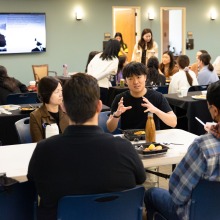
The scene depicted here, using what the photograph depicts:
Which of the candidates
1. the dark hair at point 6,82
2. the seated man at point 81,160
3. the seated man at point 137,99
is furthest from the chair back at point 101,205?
the dark hair at point 6,82

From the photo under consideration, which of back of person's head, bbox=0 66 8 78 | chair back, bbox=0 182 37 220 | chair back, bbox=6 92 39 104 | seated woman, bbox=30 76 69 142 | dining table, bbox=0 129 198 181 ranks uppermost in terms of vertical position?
back of person's head, bbox=0 66 8 78

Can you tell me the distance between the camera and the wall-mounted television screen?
29.4 feet

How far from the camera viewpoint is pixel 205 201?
2.04 m

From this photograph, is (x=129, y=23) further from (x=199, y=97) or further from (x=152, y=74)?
(x=199, y=97)

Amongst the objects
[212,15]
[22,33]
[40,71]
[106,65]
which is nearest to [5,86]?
[106,65]

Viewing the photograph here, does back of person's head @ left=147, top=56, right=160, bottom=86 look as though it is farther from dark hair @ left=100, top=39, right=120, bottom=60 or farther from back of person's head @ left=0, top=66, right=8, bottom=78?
back of person's head @ left=0, top=66, right=8, bottom=78

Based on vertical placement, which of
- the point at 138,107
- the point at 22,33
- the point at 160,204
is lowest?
the point at 160,204

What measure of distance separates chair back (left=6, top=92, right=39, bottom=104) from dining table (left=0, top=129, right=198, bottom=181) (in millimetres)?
2196

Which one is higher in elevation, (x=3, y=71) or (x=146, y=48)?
(x=146, y=48)

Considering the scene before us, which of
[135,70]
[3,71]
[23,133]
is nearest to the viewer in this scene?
[23,133]

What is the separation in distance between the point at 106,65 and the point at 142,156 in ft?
12.5

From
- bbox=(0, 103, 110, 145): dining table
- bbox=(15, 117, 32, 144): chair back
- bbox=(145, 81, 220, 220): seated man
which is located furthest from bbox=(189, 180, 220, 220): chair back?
bbox=(0, 103, 110, 145): dining table

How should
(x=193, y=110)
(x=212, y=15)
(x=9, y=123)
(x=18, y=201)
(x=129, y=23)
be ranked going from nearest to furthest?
(x=18, y=201) < (x=9, y=123) < (x=193, y=110) < (x=129, y=23) < (x=212, y=15)

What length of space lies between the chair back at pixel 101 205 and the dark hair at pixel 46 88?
1.49 meters
